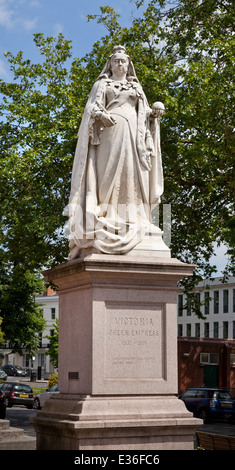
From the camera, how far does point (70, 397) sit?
9.90 m

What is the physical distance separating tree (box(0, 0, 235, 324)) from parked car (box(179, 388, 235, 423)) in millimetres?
9195

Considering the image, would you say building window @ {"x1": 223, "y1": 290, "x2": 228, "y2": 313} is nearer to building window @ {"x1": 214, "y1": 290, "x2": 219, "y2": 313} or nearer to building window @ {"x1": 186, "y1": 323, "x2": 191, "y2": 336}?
building window @ {"x1": 214, "y1": 290, "x2": 219, "y2": 313}

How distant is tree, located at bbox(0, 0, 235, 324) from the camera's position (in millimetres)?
25719

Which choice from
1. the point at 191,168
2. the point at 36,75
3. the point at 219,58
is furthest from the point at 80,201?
the point at 36,75

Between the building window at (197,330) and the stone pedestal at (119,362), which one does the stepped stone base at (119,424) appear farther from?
the building window at (197,330)

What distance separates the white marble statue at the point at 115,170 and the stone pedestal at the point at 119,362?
45cm

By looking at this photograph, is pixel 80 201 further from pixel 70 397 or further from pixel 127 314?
pixel 70 397

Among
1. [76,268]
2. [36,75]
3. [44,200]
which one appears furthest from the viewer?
[36,75]

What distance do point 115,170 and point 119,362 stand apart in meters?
2.51

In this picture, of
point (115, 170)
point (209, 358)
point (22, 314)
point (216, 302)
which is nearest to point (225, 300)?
point (216, 302)

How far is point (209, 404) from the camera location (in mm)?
35938

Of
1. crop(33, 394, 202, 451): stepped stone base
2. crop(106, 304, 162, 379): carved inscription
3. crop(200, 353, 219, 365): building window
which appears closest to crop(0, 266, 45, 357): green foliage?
crop(200, 353, 219, 365): building window

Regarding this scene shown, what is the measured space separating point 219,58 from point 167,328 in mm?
18950

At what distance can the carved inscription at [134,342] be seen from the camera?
9.77 metres
